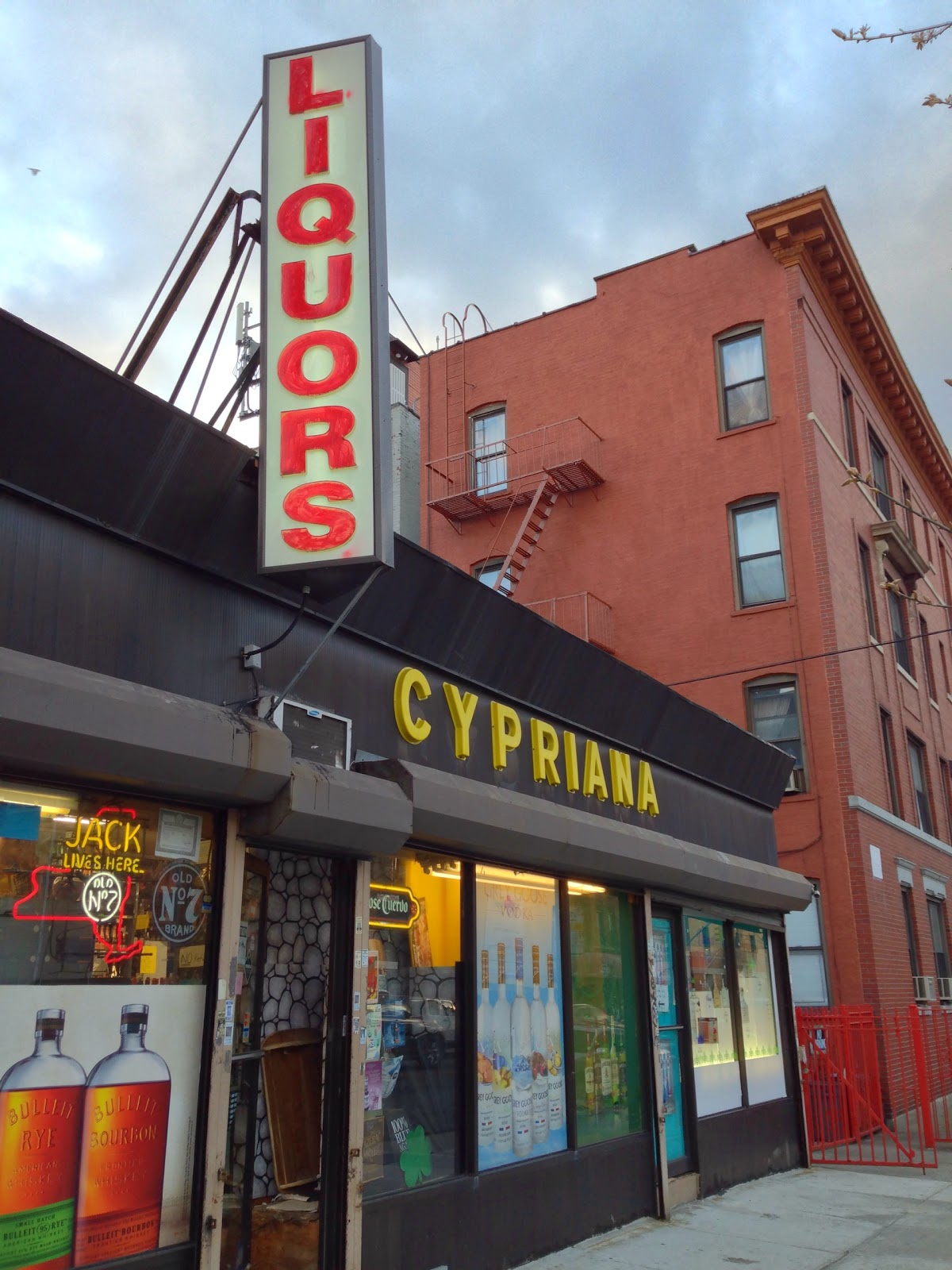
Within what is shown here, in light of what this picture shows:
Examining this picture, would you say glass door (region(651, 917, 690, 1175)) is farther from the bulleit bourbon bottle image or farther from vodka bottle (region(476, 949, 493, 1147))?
the bulleit bourbon bottle image

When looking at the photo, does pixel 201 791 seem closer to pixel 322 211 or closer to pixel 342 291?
pixel 342 291

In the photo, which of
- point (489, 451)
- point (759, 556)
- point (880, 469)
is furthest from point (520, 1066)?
point (880, 469)

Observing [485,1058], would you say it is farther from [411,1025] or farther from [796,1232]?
[796,1232]

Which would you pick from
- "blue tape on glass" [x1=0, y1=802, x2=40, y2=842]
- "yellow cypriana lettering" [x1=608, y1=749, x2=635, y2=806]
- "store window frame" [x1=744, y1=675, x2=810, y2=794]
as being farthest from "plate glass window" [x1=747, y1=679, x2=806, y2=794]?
"blue tape on glass" [x1=0, y1=802, x2=40, y2=842]

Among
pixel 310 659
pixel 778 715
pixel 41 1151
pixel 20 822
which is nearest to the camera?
pixel 41 1151

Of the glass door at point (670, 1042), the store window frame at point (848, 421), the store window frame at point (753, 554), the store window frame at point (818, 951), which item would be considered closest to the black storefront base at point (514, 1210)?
the glass door at point (670, 1042)

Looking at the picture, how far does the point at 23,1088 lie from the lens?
5.00 m

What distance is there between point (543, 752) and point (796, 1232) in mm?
4483

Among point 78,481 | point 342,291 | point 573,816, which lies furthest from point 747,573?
point 78,481

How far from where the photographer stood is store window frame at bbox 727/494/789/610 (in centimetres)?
1939

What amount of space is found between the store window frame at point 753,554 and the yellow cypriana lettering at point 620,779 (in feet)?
30.9

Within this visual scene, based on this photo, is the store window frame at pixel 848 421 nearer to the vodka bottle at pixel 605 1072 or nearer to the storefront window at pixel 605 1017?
the storefront window at pixel 605 1017

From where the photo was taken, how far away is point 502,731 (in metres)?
8.87

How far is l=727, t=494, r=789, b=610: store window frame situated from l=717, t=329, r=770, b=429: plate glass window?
4.95ft
